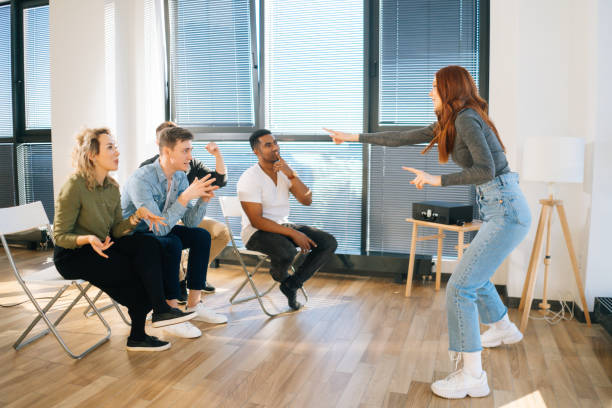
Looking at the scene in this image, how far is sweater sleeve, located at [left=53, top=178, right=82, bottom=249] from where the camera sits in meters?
2.91

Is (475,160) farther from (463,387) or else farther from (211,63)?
(211,63)

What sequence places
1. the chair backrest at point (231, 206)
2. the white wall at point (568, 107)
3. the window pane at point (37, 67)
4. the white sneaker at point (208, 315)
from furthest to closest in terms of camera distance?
the window pane at point (37, 67) → the chair backrest at point (231, 206) → the white sneaker at point (208, 315) → the white wall at point (568, 107)

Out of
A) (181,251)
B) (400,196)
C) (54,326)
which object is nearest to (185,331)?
(181,251)

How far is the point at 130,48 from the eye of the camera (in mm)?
5613

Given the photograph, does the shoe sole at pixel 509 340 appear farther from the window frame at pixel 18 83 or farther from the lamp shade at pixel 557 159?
the window frame at pixel 18 83

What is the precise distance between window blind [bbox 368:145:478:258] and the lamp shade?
1.32 meters

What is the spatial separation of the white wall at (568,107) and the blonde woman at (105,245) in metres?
2.64

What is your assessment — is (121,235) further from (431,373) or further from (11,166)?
(11,166)

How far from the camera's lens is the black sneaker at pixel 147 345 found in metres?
3.11

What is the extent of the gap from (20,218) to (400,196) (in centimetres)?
312

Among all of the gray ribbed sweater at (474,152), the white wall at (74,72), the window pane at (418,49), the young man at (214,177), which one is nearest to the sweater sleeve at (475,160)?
the gray ribbed sweater at (474,152)

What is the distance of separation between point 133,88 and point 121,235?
294 cm

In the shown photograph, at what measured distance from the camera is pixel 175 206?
→ 3328mm

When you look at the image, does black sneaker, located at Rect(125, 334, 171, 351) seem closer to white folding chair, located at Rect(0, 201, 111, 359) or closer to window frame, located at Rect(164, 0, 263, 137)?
white folding chair, located at Rect(0, 201, 111, 359)
